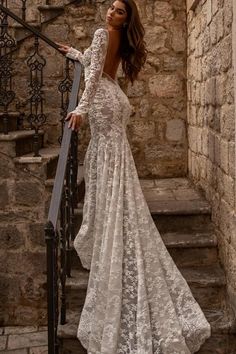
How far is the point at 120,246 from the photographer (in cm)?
295

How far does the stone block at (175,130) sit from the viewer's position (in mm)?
5457

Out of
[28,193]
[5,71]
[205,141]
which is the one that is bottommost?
[28,193]

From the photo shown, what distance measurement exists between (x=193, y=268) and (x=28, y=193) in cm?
156

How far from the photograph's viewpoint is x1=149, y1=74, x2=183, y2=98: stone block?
5422 mm

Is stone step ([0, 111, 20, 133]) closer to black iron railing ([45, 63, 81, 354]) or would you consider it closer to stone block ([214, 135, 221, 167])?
black iron railing ([45, 63, 81, 354])

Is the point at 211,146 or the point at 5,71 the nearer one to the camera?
the point at 211,146

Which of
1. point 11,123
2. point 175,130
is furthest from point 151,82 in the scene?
point 11,123

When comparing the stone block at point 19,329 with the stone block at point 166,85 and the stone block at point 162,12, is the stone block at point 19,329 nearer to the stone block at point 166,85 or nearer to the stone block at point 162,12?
the stone block at point 166,85

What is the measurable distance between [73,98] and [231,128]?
106 cm

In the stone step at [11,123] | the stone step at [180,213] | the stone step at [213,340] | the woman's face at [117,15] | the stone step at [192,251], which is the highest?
the woman's face at [117,15]

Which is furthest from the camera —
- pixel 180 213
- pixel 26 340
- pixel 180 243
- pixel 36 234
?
pixel 36 234

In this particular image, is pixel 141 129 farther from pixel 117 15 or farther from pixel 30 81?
pixel 117 15

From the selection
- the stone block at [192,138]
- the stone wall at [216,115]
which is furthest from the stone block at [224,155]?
the stone block at [192,138]

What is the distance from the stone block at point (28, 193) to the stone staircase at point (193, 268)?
45 centimetres
